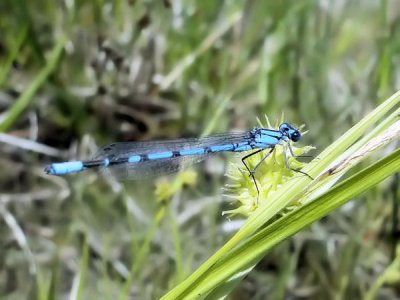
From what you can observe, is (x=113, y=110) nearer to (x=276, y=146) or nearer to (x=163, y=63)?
(x=163, y=63)

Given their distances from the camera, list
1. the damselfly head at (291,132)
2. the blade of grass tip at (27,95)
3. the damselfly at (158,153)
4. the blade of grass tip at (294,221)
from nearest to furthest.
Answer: the blade of grass tip at (294,221), the damselfly head at (291,132), the damselfly at (158,153), the blade of grass tip at (27,95)

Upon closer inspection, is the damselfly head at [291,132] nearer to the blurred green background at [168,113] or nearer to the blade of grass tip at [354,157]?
the blurred green background at [168,113]

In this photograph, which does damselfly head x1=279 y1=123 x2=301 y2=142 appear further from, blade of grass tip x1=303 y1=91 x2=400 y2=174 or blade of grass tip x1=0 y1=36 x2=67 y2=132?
blade of grass tip x1=0 y1=36 x2=67 y2=132

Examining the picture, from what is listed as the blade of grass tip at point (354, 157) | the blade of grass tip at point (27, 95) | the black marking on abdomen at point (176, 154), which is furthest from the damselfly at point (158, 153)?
the blade of grass tip at point (354, 157)

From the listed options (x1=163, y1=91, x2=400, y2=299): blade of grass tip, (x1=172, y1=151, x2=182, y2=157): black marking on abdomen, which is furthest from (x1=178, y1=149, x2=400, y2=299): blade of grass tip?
(x1=172, y1=151, x2=182, y2=157): black marking on abdomen

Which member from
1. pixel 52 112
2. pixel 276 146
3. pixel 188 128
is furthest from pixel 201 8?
pixel 276 146

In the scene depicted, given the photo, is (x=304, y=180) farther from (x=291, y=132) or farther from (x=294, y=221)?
(x=291, y=132)
